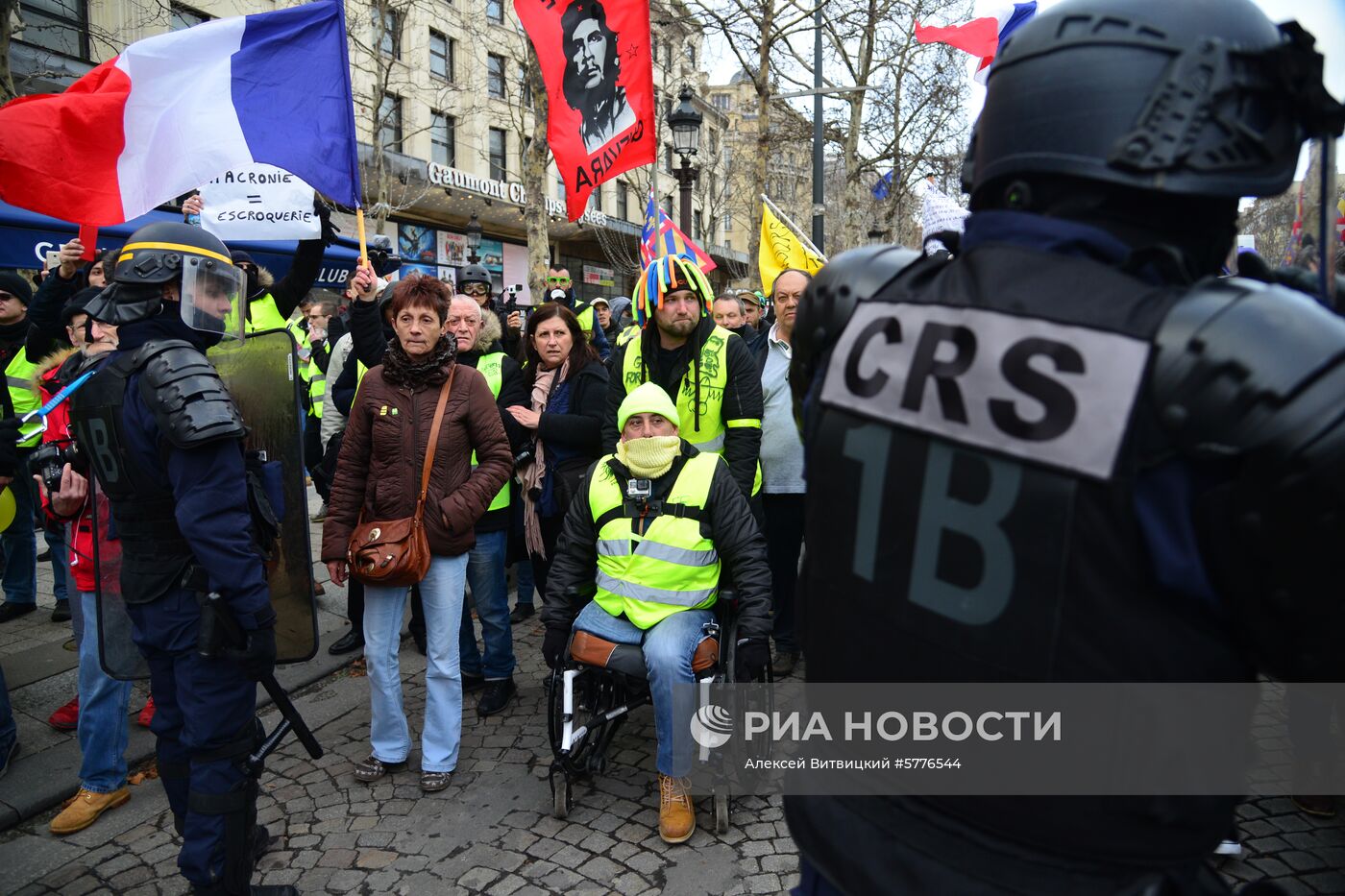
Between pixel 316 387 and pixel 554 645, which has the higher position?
pixel 316 387

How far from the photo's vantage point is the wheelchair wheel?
128 inches

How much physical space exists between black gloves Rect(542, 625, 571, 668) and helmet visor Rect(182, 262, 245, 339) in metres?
1.66

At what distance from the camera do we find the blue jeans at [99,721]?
11.2ft

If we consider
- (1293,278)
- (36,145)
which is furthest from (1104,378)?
(36,145)

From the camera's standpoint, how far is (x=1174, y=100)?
3.41ft

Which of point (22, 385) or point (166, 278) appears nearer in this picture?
point (166, 278)

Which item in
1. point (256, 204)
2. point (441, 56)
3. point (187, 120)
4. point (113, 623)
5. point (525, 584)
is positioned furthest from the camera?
point (441, 56)

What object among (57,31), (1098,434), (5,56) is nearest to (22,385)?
(1098,434)

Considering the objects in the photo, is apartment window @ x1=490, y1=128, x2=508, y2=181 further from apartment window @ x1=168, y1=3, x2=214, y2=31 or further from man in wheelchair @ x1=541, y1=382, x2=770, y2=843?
man in wheelchair @ x1=541, y1=382, x2=770, y2=843

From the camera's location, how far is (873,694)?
1275 mm

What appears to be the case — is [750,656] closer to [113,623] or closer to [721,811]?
[721,811]

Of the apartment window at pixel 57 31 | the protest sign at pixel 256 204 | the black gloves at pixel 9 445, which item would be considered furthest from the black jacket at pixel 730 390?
the apartment window at pixel 57 31

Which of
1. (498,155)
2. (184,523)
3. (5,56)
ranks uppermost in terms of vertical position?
(498,155)

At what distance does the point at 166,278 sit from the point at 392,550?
134 cm
